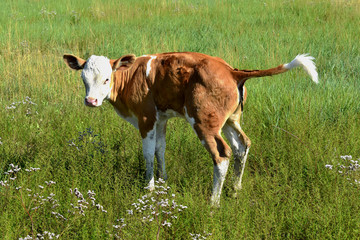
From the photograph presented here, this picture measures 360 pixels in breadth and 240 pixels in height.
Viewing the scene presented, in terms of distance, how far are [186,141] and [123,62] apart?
3.85 feet

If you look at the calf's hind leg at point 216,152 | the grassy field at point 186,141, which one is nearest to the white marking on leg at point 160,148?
the grassy field at point 186,141

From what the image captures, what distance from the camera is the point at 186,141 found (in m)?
5.14

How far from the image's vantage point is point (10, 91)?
7.09 m

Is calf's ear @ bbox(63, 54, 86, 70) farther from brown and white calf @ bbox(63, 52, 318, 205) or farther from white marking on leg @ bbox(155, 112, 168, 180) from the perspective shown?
white marking on leg @ bbox(155, 112, 168, 180)

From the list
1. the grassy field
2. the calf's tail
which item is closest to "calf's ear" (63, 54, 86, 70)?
the grassy field

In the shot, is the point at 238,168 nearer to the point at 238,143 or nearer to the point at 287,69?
the point at 238,143

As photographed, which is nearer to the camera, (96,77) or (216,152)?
(216,152)

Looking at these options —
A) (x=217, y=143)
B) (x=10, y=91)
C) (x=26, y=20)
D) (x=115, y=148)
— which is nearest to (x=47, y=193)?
(x=115, y=148)

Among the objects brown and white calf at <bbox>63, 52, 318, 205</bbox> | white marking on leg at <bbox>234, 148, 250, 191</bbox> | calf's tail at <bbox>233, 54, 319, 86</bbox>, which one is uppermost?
calf's tail at <bbox>233, 54, 319, 86</bbox>

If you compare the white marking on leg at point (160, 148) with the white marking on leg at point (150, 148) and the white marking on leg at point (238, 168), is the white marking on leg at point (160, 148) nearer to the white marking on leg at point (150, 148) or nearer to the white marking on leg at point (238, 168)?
the white marking on leg at point (150, 148)

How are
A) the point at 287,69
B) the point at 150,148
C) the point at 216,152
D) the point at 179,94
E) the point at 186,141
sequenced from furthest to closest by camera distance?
Answer: 1. the point at 186,141
2. the point at 150,148
3. the point at 179,94
4. the point at 216,152
5. the point at 287,69

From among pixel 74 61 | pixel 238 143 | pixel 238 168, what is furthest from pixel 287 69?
pixel 74 61

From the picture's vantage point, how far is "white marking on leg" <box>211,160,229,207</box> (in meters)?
4.22

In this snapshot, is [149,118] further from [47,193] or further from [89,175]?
[47,193]
